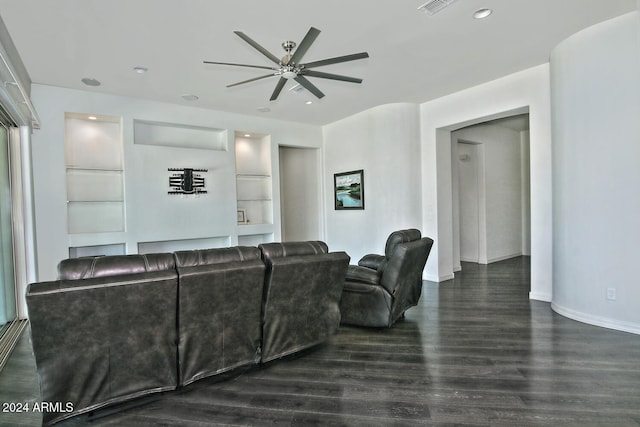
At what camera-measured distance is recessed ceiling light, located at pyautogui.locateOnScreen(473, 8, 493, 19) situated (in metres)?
2.96

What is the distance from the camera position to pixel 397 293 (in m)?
3.40

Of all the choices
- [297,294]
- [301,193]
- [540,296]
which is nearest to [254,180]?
[301,193]

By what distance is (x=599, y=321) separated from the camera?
3.42 m

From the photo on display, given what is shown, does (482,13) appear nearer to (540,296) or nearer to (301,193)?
(540,296)

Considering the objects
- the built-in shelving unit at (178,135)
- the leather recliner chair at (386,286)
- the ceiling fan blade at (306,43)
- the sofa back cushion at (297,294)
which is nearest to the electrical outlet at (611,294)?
the leather recliner chair at (386,286)

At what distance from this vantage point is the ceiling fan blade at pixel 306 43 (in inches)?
98.2

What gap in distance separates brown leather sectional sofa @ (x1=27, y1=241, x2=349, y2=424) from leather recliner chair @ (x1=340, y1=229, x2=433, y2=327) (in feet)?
2.41

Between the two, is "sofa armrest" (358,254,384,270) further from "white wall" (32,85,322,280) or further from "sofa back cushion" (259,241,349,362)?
"white wall" (32,85,322,280)

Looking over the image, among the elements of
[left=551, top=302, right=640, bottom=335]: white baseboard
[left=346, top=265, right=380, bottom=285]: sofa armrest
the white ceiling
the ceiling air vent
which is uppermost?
the white ceiling

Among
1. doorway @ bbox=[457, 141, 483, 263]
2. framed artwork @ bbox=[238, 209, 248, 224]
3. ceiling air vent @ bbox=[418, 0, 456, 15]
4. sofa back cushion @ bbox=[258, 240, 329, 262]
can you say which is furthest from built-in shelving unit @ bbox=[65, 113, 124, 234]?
doorway @ bbox=[457, 141, 483, 263]

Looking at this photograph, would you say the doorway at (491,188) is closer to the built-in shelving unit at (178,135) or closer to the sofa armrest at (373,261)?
the sofa armrest at (373,261)

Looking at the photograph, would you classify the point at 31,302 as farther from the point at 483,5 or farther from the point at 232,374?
the point at 483,5

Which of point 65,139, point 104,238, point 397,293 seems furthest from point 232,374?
point 65,139

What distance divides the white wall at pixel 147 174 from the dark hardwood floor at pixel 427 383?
68.8 inches
